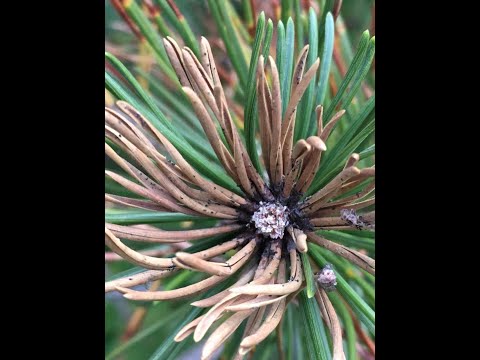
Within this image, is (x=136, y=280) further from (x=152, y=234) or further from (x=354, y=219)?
(x=354, y=219)

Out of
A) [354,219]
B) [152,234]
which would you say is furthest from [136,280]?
[354,219]

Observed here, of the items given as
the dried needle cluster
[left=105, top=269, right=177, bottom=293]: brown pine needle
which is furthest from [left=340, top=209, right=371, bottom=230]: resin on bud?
[left=105, top=269, right=177, bottom=293]: brown pine needle

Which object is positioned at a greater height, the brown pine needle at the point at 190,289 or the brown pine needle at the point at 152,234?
the brown pine needle at the point at 152,234

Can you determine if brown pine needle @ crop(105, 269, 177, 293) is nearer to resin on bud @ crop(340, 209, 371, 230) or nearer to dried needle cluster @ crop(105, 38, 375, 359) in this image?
dried needle cluster @ crop(105, 38, 375, 359)

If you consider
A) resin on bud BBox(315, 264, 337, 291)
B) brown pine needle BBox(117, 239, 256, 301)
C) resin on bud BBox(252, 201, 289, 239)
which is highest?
resin on bud BBox(252, 201, 289, 239)

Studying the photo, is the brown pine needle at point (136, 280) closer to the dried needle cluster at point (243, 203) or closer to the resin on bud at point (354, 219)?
the dried needle cluster at point (243, 203)

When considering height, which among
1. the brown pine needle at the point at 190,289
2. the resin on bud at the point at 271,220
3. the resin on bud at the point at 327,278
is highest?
the resin on bud at the point at 271,220

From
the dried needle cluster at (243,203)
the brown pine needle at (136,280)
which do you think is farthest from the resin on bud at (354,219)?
the brown pine needle at (136,280)

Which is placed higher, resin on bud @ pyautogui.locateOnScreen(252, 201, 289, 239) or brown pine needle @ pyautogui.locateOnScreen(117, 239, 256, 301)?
resin on bud @ pyautogui.locateOnScreen(252, 201, 289, 239)
